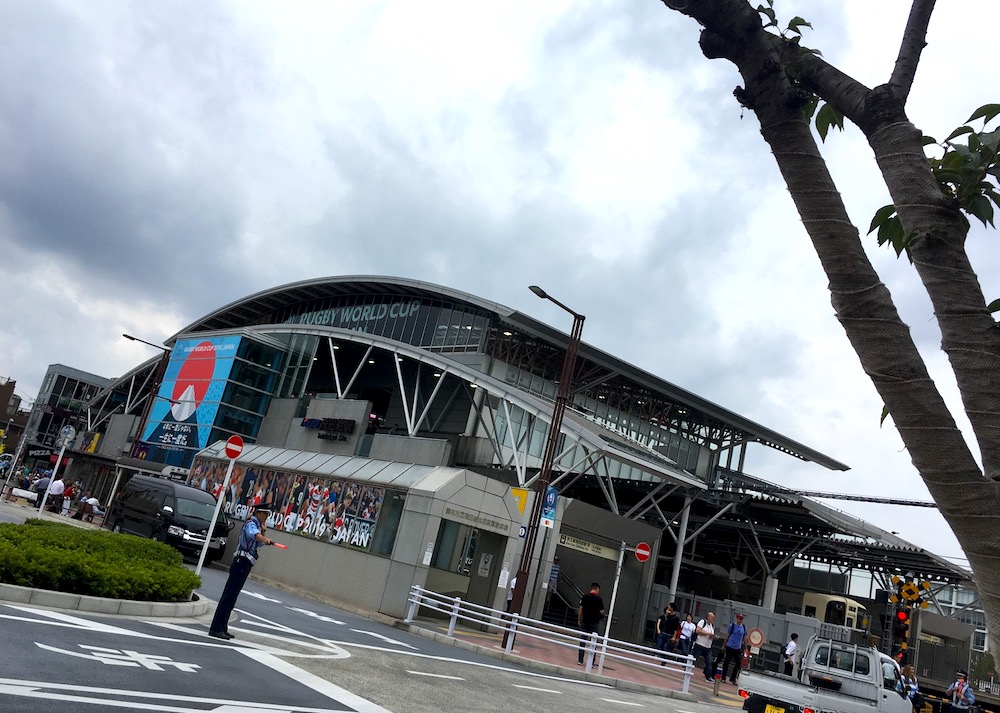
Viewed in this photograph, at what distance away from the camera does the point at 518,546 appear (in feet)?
90.7

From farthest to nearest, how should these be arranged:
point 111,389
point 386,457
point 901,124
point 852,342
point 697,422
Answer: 1. point 111,389
2. point 697,422
3. point 386,457
4. point 901,124
5. point 852,342

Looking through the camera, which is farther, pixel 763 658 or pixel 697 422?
pixel 697 422

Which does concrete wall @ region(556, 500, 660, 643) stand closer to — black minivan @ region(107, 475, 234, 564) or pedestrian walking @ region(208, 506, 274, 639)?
black minivan @ region(107, 475, 234, 564)

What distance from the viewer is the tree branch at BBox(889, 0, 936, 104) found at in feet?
10.5

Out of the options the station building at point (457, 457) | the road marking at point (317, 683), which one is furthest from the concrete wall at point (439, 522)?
the road marking at point (317, 683)

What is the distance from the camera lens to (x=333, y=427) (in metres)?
40.0

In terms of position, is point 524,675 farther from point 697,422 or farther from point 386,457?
point 697,422

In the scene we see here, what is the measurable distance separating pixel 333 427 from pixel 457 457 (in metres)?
6.27

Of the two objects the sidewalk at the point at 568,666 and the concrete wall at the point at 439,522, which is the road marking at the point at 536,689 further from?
the concrete wall at the point at 439,522

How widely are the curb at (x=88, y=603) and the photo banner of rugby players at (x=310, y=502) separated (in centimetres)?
1216

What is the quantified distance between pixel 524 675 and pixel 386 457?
21439mm

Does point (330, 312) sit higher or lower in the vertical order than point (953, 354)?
higher

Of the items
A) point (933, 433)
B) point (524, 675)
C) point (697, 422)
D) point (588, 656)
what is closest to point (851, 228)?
point (933, 433)

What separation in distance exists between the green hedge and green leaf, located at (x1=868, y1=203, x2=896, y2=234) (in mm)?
11676
